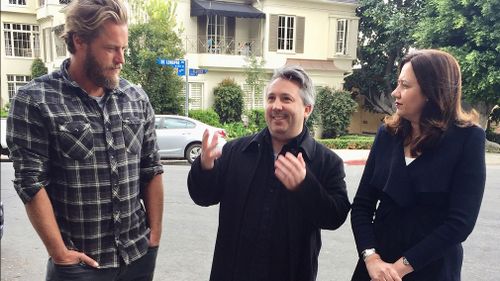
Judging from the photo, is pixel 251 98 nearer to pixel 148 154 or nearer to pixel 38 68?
pixel 38 68

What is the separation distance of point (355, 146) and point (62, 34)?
14744 mm

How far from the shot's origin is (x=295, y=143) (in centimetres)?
219

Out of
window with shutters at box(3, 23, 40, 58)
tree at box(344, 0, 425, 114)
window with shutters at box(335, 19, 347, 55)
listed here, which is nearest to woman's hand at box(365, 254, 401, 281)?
tree at box(344, 0, 425, 114)

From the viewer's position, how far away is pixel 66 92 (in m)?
1.91

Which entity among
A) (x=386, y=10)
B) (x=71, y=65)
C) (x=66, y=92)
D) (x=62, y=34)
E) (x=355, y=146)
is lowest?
(x=355, y=146)

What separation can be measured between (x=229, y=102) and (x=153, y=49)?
436 cm

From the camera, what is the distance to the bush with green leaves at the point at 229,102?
58.8 ft

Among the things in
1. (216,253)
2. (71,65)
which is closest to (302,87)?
(216,253)

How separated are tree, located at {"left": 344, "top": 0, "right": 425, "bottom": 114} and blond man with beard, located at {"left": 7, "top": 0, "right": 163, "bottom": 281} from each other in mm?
17441

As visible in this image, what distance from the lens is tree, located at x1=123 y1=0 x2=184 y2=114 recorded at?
47.6 ft

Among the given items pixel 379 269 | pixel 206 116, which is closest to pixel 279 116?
pixel 379 269

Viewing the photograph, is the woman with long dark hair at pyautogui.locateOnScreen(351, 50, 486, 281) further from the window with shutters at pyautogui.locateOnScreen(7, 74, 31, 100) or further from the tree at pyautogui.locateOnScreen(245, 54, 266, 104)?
the window with shutters at pyautogui.locateOnScreen(7, 74, 31, 100)

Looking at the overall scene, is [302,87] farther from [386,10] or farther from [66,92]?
[386,10]

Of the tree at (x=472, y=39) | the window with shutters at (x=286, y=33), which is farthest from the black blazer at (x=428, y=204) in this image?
the window with shutters at (x=286, y=33)
